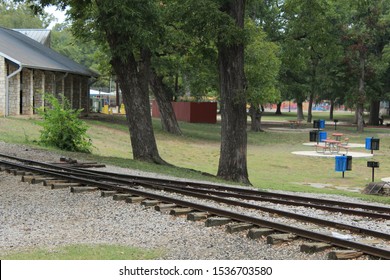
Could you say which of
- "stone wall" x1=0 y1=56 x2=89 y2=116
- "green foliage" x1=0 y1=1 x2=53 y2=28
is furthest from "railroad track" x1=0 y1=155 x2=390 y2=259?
"green foliage" x1=0 y1=1 x2=53 y2=28

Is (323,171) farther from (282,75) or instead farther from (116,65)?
(282,75)

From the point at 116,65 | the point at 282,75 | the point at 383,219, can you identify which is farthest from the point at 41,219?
the point at 282,75

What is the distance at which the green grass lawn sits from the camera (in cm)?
781

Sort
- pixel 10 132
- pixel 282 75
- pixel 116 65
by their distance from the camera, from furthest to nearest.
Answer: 1. pixel 282 75
2. pixel 10 132
3. pixel 116 65

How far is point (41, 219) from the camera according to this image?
972cm

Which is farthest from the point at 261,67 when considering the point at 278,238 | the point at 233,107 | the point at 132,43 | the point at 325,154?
the point at 278,238

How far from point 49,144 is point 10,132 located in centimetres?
528

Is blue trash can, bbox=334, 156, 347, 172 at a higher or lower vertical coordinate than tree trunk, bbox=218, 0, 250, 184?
lower

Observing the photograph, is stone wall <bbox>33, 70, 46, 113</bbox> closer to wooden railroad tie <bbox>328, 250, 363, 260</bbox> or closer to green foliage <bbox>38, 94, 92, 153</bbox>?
green foliage <bbox>38, 94, 92, 153</bbox>

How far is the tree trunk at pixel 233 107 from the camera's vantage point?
19078 millimetres

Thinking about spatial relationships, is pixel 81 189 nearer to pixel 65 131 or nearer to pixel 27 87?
pixel 65 131

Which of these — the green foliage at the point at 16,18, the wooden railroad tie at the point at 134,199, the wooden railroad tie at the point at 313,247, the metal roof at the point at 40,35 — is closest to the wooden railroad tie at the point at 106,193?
the wooden railroad tie at the point at 134,199

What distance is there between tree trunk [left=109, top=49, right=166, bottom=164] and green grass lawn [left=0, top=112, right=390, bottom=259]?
864mm
